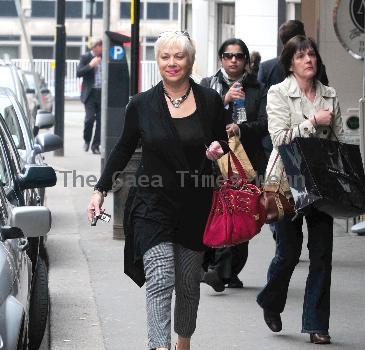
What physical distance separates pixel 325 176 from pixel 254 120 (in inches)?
76.9

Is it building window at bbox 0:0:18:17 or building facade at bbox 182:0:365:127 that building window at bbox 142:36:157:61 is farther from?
building facade at bbox 182:0:365:127

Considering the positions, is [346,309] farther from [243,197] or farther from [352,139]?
[352,139]

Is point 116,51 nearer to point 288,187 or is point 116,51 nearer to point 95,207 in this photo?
point 288,187

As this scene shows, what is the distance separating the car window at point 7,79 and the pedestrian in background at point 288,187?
686 centimetres

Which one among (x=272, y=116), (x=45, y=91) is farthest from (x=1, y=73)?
(x=45, y=91)

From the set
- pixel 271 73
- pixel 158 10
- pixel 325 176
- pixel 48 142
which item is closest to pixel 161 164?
pixel 325 176

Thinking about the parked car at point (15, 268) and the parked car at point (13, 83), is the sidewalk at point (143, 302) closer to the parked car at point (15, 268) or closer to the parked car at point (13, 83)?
the parked car at point (13, 83)

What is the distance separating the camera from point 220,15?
1069 inches

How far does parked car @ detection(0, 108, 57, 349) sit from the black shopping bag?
1.52m

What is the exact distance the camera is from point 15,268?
6449 millimetres

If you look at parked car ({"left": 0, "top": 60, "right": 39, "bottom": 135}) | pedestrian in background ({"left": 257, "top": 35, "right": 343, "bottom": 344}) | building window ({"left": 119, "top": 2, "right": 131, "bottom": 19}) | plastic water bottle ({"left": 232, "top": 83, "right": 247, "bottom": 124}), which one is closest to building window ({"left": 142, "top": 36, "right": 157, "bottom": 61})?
building window ({"left": 119, "top": 2, "right": 131, "bottom": 19})

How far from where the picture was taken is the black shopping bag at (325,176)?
805 cm

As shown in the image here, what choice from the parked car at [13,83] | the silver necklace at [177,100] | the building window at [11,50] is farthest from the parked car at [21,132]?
the building window at [11,50]

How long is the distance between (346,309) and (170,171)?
3.05m
